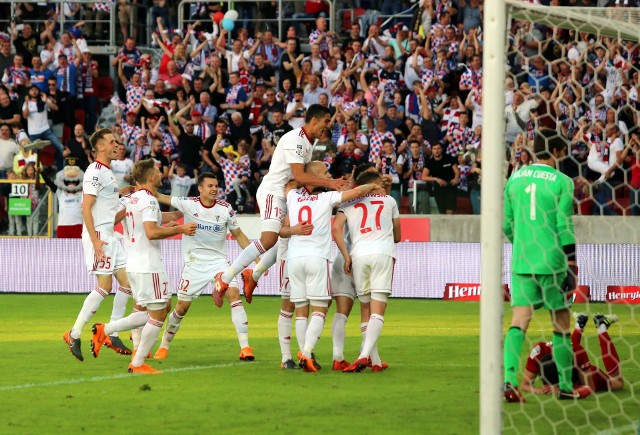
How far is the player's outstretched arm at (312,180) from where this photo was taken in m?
11.0

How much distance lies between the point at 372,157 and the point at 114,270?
10606 mm

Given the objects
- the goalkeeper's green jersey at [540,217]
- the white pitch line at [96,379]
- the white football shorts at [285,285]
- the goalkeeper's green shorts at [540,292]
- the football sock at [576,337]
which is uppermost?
the goalkeeper's green jersey at [540,217]

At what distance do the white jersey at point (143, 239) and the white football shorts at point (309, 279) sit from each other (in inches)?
48.4

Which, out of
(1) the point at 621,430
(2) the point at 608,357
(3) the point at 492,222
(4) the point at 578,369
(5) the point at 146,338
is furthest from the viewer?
(5) the point at 146,338

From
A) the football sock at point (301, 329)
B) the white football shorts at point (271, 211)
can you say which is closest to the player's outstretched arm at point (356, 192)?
the white football shorts at point (271, 211)

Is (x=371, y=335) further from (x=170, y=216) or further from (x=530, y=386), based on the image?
(x=170, y=216)

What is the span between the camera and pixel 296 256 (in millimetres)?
11023

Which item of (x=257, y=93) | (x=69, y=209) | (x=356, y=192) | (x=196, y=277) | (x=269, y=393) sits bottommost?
(x=269, y=393)

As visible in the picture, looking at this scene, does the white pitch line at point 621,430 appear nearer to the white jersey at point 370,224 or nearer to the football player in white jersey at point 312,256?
the football player in white jersey at point 312,256

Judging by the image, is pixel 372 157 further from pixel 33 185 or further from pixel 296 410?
pixel 296 410

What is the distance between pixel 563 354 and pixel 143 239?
13.5 ft

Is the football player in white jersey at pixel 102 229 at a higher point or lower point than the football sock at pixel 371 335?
higher

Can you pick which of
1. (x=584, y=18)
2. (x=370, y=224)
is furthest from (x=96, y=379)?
(x=584, y=18)

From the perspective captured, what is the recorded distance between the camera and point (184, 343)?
13.6 meters
